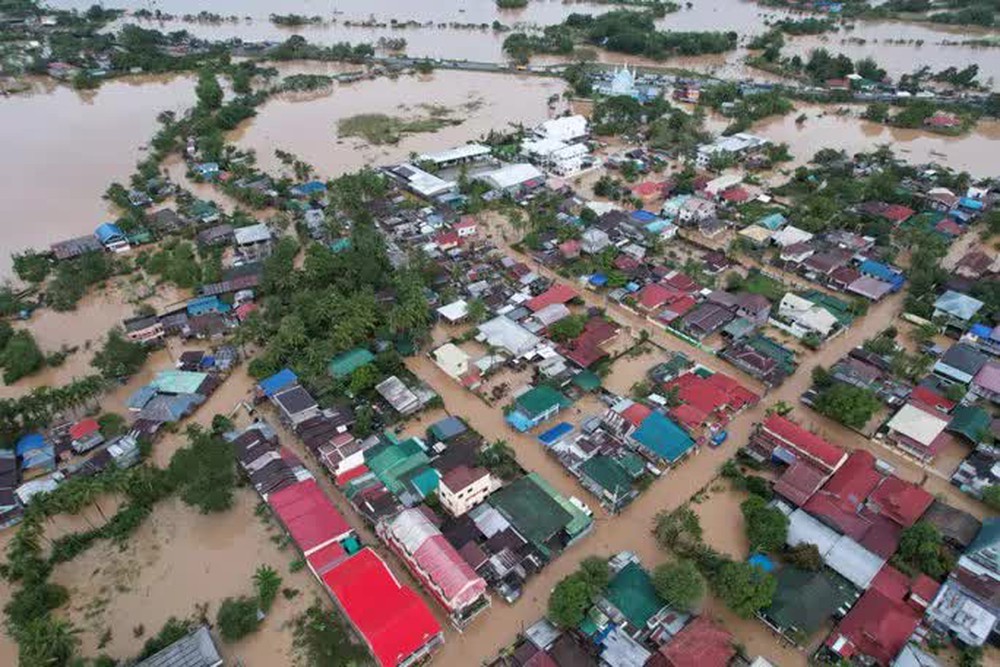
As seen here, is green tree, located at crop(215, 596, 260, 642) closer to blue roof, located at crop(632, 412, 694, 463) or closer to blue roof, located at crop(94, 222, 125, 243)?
blue roof, located at crop(632, 412, 694, 463)

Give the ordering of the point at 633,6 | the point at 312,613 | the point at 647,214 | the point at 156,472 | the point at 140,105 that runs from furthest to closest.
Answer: the point at 633,6
the point at 140,105
the point at 647,214
the point at 156,472
the point at 312,613

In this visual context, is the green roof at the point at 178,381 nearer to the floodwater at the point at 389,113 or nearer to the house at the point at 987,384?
the floodwater at the point at 389,113

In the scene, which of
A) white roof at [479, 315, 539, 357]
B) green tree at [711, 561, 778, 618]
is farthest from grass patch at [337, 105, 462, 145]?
green tree at [711, 561, 778, 618]

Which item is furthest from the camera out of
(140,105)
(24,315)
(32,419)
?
(140,105)

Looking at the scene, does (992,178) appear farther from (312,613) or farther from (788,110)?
(312,613)

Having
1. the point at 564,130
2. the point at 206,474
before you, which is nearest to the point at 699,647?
the point at 206,474

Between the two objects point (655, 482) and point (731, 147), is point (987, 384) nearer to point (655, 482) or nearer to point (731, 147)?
point (655, 482)

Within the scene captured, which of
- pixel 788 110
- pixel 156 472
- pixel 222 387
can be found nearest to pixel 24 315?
pixel 222 387
